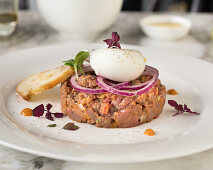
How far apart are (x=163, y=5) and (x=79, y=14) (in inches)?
159

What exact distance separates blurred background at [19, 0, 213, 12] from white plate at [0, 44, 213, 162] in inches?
135

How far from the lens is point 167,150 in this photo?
1.95 metres

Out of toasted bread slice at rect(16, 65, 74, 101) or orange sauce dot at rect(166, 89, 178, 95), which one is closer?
toasted bread slice at rect(16, 65, 74, 101)

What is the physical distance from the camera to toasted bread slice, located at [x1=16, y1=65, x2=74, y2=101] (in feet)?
9.06

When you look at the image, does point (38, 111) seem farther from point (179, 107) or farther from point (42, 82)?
point (179, 107)

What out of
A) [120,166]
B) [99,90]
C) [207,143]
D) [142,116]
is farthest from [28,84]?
[207,143]

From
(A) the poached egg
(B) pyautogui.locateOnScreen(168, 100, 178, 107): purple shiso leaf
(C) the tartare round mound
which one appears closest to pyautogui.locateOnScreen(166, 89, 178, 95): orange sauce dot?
(B) pyautogui.locateOnScreen(168, 100, 178, 107): purple shiso leaf

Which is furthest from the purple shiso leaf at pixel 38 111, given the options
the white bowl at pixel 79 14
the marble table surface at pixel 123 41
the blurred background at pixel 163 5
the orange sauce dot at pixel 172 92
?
the blurred background at pixel 163 5

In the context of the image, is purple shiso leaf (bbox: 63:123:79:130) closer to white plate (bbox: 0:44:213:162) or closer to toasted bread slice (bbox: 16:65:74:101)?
white plate (bbox: 0:44:213:162)

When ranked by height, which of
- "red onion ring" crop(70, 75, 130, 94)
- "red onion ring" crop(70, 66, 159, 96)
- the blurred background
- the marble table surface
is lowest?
the blurred background

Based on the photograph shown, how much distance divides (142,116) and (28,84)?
1.02 m

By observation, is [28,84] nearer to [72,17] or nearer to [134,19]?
[72,17]

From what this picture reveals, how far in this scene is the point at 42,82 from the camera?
2.86 meters

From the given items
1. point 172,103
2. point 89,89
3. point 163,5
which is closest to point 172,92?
point 172,103
